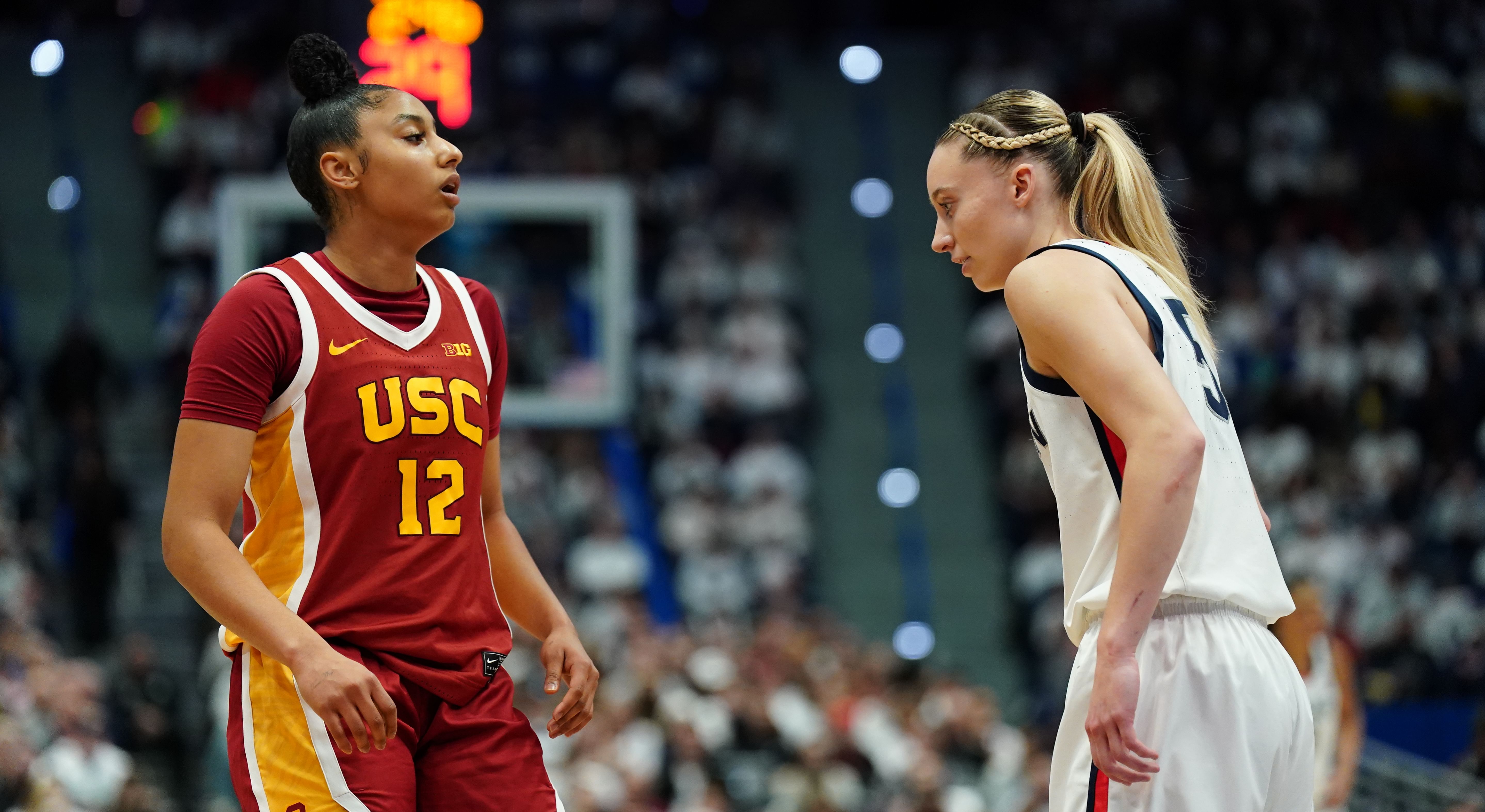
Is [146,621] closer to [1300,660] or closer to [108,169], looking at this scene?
[108,169]

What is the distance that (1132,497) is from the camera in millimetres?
2738

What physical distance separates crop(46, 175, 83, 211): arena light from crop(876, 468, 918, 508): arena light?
26.8ft

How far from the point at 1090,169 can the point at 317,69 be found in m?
1.63

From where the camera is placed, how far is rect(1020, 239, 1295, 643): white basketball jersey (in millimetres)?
2875

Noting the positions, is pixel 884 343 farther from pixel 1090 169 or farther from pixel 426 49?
pixel 1090 169

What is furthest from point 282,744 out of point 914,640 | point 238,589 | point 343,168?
point 914,640

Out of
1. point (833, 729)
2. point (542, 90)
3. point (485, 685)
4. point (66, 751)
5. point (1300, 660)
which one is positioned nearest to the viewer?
point (485, 685)

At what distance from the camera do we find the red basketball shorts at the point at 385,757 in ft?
9.66

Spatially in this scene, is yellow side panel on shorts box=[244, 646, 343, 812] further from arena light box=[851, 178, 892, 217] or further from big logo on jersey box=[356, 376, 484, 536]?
arena light box=[851, 178, 892, 217]

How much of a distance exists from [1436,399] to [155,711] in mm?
10983

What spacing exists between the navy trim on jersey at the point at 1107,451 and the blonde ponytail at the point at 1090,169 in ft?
1.30

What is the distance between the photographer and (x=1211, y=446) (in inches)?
116

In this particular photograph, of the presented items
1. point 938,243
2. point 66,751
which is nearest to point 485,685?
point 938,243

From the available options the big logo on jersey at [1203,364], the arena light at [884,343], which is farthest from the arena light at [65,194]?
the big logo on jersey at [1203,364]
